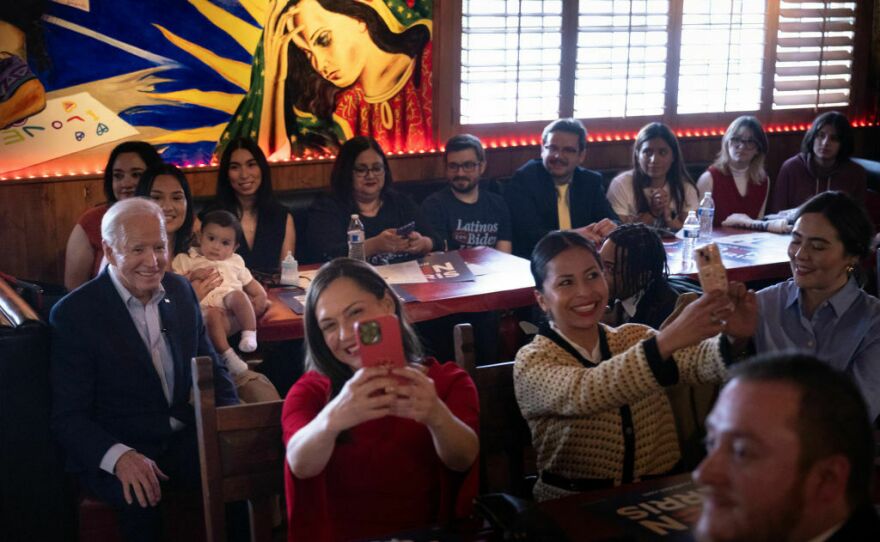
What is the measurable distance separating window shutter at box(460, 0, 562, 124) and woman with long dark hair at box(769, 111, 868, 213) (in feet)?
5.16

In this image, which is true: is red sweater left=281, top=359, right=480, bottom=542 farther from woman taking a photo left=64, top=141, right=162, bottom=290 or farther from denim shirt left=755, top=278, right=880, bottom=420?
woman taking a photo left=64, top=141, right=162, bottom=290

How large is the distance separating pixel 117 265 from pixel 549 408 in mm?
1364

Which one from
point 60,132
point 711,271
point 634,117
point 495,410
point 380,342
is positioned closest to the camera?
point 380,342

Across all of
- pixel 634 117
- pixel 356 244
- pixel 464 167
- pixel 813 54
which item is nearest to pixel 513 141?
pixel 634 117

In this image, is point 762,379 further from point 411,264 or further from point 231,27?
point 231,27

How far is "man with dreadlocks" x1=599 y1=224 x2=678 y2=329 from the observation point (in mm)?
3035

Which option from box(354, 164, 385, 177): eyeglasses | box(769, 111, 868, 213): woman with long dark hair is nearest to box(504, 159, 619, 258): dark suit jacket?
box(354, 164, 385, 177): eyeglasses

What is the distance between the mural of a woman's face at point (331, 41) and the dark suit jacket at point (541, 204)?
118cm

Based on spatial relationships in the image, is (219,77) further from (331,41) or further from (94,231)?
(94,231)

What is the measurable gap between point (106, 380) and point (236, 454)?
0.78m

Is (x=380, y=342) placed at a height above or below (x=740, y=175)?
below

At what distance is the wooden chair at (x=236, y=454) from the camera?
1.87 meters

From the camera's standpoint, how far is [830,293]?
2.58m

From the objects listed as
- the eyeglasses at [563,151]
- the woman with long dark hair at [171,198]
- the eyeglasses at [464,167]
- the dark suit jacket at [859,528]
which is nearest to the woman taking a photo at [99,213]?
the woman with long dark hair at [171,198]
